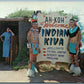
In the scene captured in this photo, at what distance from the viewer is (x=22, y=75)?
5.42m

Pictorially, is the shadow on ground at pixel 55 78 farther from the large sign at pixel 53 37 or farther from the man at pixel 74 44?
the large sign at pixel 53 37

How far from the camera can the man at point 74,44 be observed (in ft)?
17.0

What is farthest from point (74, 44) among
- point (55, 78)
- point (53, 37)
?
point (55, 78)

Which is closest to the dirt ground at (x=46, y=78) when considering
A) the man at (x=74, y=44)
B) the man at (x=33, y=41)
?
the man at (x=74, y=44)

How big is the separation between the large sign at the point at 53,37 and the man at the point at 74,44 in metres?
0.18

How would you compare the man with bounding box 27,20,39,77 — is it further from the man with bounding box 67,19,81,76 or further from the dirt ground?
the man with bounding box 67,19,81,76

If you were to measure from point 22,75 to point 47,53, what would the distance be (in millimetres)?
1181

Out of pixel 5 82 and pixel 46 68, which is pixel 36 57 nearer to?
pixel 46 68

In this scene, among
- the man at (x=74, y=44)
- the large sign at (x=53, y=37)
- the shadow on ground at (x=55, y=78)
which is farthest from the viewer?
the large sign at (x=53, y=37)

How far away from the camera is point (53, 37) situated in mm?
5453

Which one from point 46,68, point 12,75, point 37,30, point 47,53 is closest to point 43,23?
point 37,30

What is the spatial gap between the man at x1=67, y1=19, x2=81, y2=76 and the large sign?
0.18m

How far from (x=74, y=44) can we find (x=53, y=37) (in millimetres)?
774

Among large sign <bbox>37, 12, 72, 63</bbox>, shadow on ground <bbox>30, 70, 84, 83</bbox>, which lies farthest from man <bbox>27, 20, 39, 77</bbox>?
shadow on ground <bbox>30, 70, 84, 83</bbox>
